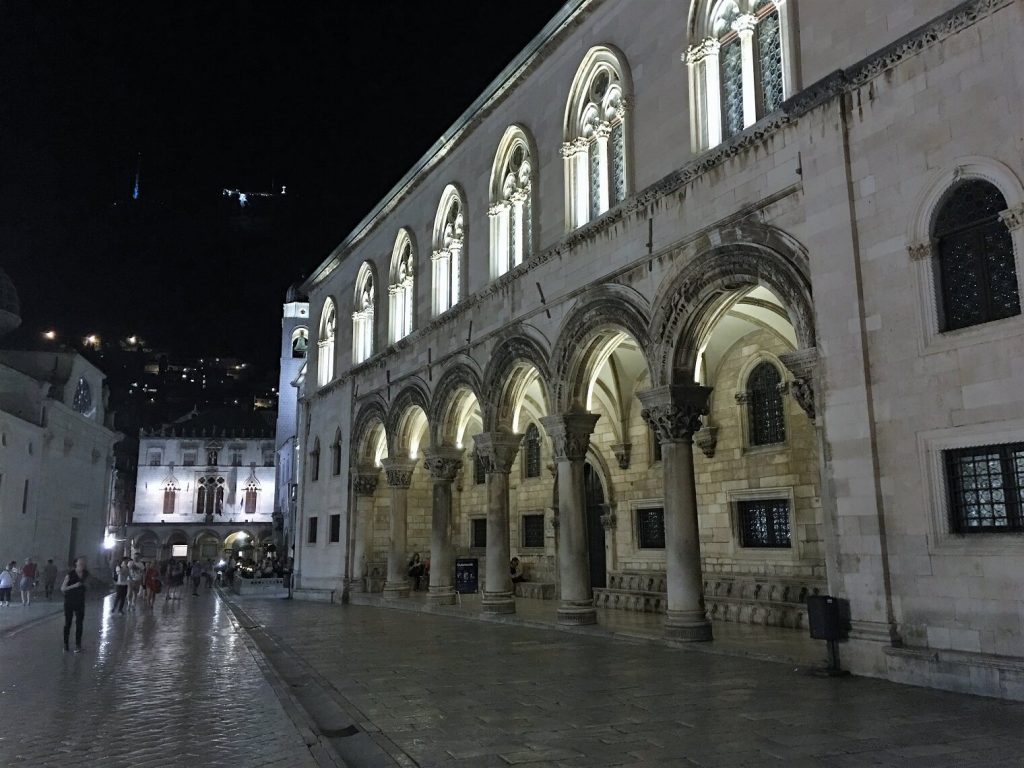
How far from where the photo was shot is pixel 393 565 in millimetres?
24062

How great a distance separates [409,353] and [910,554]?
1696 cm

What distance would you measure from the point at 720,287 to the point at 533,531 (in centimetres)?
1420

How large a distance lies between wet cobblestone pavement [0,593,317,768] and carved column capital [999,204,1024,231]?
8.58 meters

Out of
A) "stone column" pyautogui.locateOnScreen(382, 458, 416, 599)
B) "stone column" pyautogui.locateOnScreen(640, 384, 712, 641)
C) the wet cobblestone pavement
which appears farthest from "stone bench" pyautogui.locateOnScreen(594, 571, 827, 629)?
the wet cobblestone pavement

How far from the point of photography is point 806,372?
10.7 meters

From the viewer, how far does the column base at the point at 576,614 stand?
50.3 ft

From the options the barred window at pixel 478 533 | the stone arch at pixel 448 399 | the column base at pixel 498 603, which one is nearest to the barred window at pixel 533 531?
the barred window at pixel 478 533

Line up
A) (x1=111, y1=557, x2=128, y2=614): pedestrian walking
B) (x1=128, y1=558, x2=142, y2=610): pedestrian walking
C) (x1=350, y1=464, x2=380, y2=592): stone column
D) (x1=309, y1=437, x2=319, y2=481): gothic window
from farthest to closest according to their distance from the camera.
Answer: (x1=309, y1=437, x2=319, y2=481): gothic window < (x1=350, y1=464, x2=380, y2=592): stone column < (x1=128, y1=558, x2=142, y2=610): pedestrian walking < (x1=111, y1=557, x2=128, y2=614): pedestrian walking

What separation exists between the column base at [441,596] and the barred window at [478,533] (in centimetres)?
579

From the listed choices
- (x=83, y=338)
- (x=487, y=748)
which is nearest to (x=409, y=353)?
(x=487, y=748)

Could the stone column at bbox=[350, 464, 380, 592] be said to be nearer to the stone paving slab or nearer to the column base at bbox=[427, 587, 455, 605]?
the column base at bbox=[427, 587, 455, 605]

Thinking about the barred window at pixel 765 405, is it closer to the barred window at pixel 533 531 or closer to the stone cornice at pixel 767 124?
the stone cornice at pixel 767 124

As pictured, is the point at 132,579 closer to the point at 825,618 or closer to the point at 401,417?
the point at 401,417

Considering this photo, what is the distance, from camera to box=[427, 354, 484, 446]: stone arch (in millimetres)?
20766
